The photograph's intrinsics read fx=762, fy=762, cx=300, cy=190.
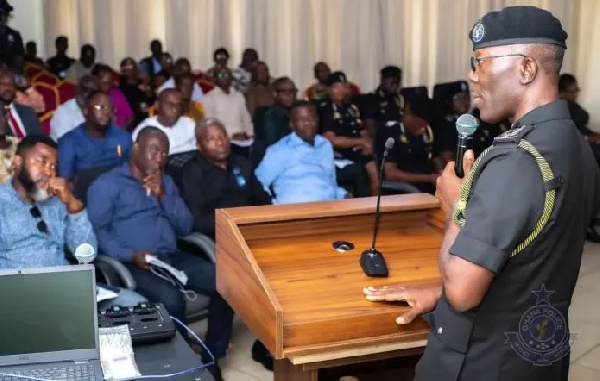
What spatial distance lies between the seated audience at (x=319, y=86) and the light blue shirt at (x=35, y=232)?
422 cm

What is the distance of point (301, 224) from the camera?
235 cm

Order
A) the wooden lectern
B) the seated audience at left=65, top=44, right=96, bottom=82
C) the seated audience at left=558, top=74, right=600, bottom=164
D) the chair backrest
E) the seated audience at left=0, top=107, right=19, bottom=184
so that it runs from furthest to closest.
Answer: the seated audience at left=65, top=44, right=96, bottom=82 < the seated audience at left=558, top=74, right=600, bottom=164 < the chair backrest < the seated audience at left=0, top=107, right=19, bottom=184 < the wooden lectern

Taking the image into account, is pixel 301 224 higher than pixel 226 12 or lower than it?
lower

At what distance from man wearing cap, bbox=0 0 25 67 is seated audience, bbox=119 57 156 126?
1078mm

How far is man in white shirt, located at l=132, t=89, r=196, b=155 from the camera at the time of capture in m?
5.32

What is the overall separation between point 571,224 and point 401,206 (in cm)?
94

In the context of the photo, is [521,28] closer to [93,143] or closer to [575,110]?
[93,143]

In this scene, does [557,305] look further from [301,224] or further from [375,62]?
[375,62]

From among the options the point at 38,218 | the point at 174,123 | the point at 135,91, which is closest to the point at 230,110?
the point at 135,91

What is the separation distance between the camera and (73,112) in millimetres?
5793

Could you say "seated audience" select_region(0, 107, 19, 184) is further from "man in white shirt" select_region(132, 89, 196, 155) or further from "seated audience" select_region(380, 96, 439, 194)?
"seated audience" select_region(380, 96, 439, 194)

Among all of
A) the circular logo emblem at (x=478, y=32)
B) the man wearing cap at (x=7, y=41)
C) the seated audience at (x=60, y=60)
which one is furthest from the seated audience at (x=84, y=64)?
the circular logo emblem at (x=478, y=32)

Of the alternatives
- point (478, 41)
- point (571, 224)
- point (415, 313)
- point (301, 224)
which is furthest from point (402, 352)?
point (478, 41)

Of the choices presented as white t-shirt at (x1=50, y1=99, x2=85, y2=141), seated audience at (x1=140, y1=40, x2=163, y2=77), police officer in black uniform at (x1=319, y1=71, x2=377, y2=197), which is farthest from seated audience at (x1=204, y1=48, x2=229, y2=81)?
white t-shirt at (x1=50, y1=99, x2=85, y2=141)
